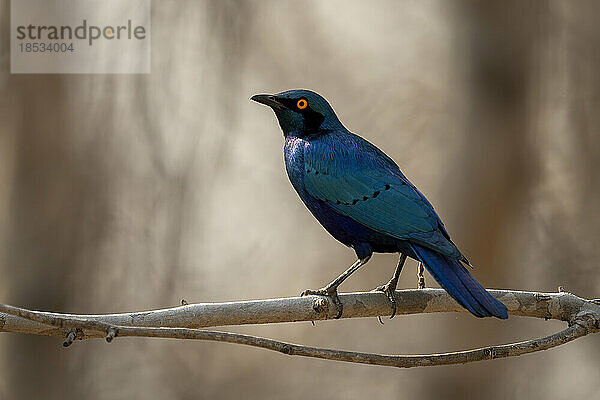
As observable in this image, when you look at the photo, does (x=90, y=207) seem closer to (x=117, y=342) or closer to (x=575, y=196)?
(x=117, y=342)

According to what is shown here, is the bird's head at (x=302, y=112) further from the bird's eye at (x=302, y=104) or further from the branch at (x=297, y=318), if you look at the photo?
the branch at (x=297, y=318)

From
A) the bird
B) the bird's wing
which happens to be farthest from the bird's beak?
the bird's wing

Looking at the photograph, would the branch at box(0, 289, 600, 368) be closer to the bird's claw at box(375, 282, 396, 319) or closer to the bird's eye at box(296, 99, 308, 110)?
the bird's claw at box(375, 282, 396, 319)

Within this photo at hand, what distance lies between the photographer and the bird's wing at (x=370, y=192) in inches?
93.6

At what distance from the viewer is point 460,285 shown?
7.09ft

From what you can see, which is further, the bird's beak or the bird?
the bird's beak

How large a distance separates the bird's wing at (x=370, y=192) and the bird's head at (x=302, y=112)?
11cm

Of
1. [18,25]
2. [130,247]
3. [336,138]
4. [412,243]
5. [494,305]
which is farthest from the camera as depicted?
[130,247]

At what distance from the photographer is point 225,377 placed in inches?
206

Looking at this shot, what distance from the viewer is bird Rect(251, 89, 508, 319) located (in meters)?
2.36

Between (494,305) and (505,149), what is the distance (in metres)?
3.34

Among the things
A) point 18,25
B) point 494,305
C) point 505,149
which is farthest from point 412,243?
point 18,25

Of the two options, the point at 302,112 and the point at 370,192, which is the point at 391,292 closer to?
the point at 370,192

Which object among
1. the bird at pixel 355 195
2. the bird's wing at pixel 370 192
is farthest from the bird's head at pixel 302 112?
the bird's wing at pixel 370 192
